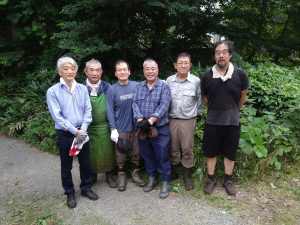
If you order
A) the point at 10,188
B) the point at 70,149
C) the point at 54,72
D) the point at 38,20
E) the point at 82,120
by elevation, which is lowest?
the point at 10,188

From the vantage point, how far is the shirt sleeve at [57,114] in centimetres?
363

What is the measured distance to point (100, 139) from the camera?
4297 millimetres

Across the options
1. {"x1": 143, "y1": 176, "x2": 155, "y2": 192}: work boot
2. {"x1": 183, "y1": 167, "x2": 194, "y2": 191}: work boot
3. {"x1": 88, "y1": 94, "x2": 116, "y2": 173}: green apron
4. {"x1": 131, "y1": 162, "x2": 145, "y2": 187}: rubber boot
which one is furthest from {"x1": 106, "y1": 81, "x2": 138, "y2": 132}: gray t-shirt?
{"x1": 183, "y1": 167, "x2": 194, "y2": 191}: work boot

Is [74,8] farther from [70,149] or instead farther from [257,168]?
[257,168]

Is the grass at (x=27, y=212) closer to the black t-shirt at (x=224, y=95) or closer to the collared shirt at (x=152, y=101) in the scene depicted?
the collared shirt at (x=152, y=101)

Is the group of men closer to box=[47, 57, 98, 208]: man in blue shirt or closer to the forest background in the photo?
box=[47, 57, 98, 208]: man in blue shirt

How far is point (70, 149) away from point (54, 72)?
302 centimetres

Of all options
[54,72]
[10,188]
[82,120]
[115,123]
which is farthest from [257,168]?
[54,72]

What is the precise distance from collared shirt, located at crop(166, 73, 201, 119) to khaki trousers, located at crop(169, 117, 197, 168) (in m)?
0.08

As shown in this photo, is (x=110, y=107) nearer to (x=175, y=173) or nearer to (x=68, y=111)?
(x=68, y=111)

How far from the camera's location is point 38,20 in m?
7.29

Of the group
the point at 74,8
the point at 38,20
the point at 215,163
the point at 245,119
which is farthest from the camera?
the point at 38,20

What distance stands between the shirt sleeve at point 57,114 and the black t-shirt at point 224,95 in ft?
5.50

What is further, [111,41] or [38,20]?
[38,20]
